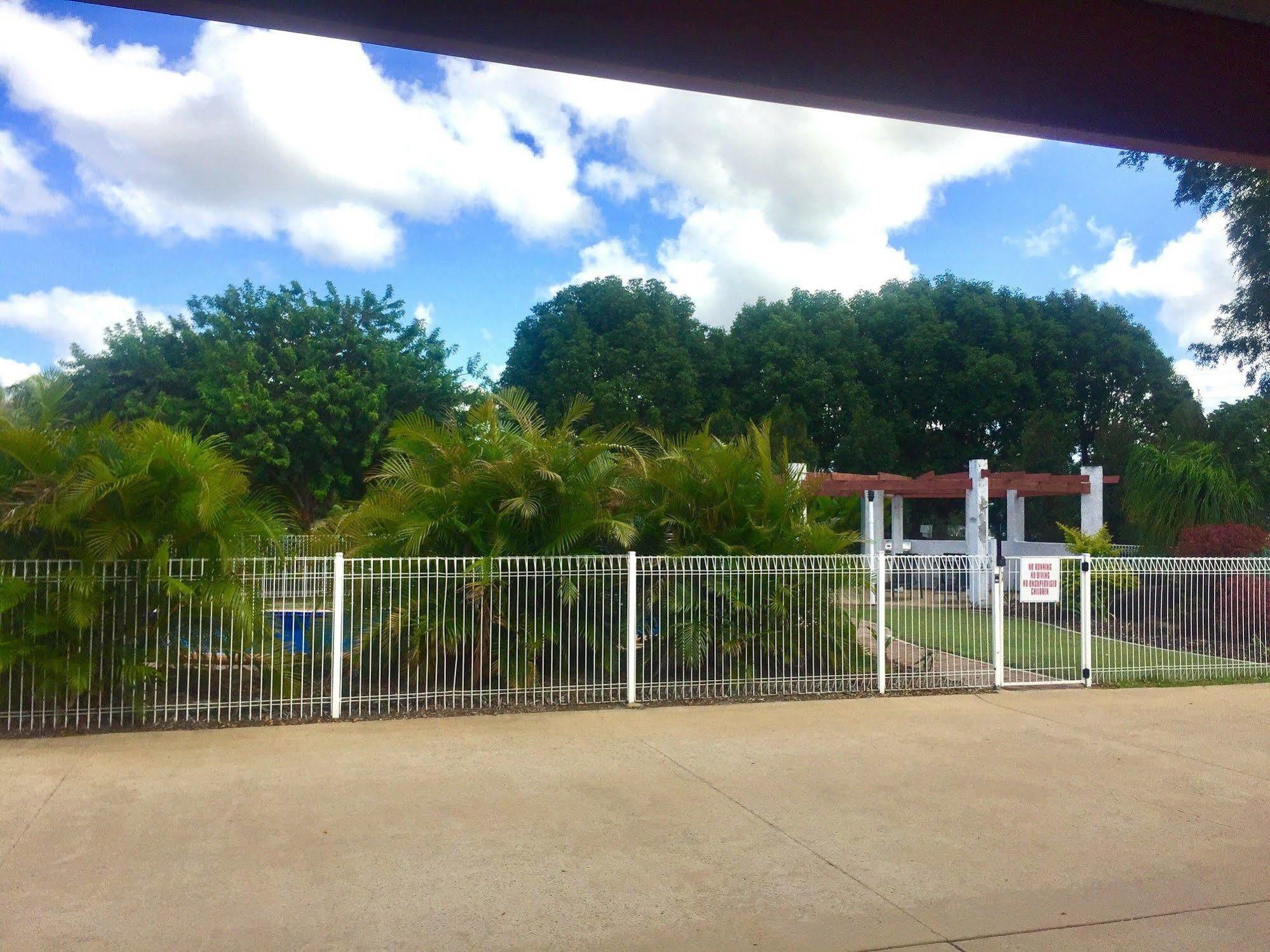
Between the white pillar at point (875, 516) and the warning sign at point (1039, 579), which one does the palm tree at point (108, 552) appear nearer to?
the warning sign at point (1039, 579)

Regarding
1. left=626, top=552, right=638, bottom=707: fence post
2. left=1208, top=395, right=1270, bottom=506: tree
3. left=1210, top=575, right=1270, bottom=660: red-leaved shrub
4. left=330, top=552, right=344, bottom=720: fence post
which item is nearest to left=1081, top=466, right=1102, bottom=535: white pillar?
left=1208, top=395, right=1270, bottom=506: tree

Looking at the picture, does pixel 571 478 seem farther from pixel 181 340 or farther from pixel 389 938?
pixel 181 340

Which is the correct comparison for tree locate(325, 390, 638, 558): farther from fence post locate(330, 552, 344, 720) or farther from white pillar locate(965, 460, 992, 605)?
white pillar locate(965, 460, 992, 605)

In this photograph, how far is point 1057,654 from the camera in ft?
45.8

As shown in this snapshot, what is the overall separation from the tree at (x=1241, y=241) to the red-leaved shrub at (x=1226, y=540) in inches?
276

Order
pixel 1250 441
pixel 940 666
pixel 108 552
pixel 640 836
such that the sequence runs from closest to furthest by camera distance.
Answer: pixel 640 836 < pixel 108 552 < pixel 940 666 < pixel 1250 441

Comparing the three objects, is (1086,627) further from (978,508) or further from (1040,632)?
(978,508)

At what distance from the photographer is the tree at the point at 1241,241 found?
21.4 m

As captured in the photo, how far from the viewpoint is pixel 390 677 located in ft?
35.1

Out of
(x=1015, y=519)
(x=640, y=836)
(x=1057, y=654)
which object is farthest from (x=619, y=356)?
(x=640, y=836)

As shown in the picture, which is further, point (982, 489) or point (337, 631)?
point (982, 489)

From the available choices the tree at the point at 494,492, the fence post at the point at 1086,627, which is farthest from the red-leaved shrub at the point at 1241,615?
the tree at the point at 494,492

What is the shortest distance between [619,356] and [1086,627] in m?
27.2

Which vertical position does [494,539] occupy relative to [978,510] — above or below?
below
